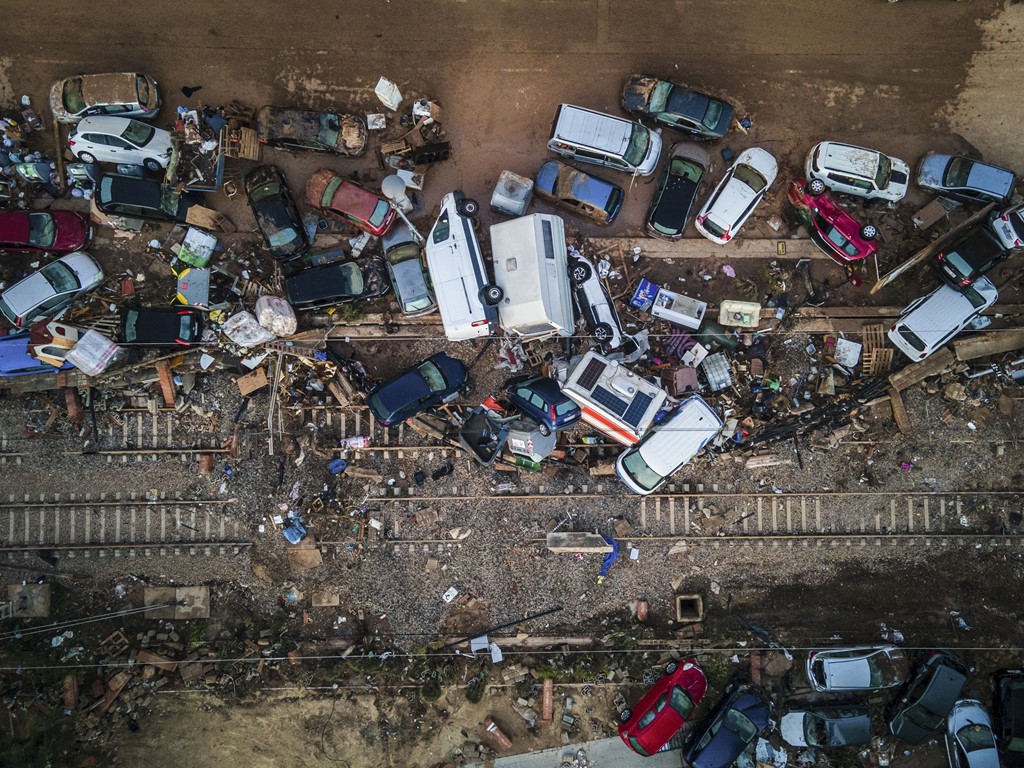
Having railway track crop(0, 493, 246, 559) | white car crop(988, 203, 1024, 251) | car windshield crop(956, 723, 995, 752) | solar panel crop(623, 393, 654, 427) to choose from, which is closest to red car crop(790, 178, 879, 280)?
white car crop(988, 203, 1024, 251)

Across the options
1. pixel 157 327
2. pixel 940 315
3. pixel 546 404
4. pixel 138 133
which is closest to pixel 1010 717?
pixel 940 315

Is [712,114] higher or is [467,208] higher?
[712,114]

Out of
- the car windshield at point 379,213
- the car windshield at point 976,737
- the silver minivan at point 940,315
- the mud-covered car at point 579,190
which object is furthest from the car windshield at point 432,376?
the car windshield at point 976,737

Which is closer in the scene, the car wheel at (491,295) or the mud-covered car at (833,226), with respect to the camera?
the car wheel at (491,295)

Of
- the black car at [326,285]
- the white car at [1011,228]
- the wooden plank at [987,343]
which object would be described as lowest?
the wooden plank at [987,343]

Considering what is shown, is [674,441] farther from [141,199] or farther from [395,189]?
[141,199]

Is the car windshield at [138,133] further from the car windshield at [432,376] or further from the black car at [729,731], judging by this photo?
the black car at [729,731]
